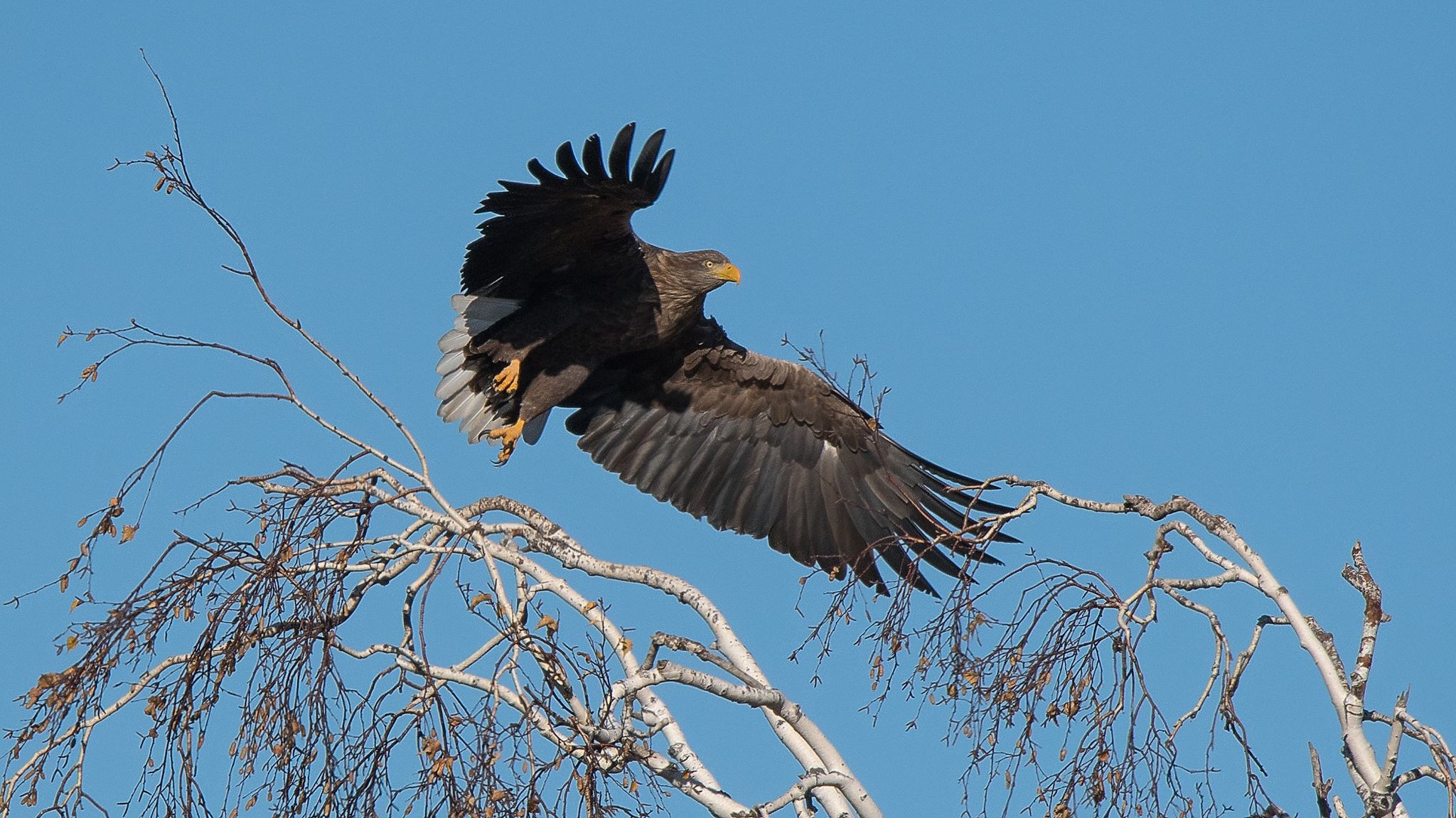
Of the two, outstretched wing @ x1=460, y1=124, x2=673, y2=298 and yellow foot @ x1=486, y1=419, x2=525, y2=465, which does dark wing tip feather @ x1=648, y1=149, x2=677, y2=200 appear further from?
yellow foot @ x1=486, y1=419, x2=525, y2=465

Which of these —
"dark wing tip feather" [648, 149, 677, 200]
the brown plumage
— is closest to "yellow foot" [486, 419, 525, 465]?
the brown plumage

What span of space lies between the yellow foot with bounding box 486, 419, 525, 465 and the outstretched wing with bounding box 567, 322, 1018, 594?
1.97ft

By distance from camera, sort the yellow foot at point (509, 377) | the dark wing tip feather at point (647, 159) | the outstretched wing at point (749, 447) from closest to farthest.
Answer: the dark wing tip feather at point (647, 159) → the yellow foot at point (509, 377) → the outstretched wing at point (749, 447)

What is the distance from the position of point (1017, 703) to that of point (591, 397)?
5.09 m

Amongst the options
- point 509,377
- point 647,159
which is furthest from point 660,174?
point 509,377

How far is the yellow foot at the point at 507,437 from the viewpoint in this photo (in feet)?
25.1

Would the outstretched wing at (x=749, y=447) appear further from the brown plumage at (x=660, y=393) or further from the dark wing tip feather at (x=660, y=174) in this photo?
the dark wing tip feather at (x=660, y=174)

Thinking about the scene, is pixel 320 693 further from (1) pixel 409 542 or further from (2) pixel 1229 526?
(2) pixel 1229 526

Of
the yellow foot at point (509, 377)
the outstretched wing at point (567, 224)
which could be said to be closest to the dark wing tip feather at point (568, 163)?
the outstretched wing at point (567, 224)

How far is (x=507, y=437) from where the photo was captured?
301 inches

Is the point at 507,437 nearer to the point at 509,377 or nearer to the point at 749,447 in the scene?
the point at 509,377

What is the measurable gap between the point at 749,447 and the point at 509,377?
4.94 ft

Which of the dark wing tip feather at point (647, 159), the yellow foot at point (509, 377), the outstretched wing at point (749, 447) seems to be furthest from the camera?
the outstretched wing at point (749, 447)

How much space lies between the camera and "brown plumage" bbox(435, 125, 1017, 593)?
6.98 metres
